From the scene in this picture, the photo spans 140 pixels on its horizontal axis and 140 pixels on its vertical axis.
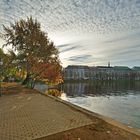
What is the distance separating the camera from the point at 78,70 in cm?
17125

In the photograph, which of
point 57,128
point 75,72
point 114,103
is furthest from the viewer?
point 75,72

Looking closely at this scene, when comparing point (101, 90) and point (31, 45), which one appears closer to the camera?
point (31, 45)

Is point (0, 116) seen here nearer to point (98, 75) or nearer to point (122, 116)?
point (122, 116)

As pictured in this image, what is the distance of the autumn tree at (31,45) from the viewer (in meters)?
33.2

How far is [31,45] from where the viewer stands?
33000mm

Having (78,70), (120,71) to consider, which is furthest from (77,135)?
(120,71)

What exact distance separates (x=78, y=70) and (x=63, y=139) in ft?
538

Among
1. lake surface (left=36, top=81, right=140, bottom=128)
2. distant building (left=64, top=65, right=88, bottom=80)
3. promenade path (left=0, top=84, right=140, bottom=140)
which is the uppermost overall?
distant building (left=64, top=65, right=88, bottom=80)

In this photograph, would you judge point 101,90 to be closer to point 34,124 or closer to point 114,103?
point 114,103

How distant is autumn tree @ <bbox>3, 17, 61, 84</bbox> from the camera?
33.2 meters

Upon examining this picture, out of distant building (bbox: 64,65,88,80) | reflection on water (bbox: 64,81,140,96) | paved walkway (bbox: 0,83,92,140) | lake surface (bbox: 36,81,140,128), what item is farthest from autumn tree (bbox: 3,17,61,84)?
distant building (bbox: 64,65,88,80)

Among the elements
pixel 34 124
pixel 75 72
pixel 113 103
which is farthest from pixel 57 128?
pixel 75 72

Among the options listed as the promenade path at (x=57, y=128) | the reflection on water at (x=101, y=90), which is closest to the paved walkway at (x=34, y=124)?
the promenade path at (x=57, y=128)

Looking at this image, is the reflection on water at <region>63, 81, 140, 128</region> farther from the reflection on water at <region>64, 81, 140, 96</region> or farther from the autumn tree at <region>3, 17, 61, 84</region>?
the autumn tree at <region>3, 17, 61, 84</region>
